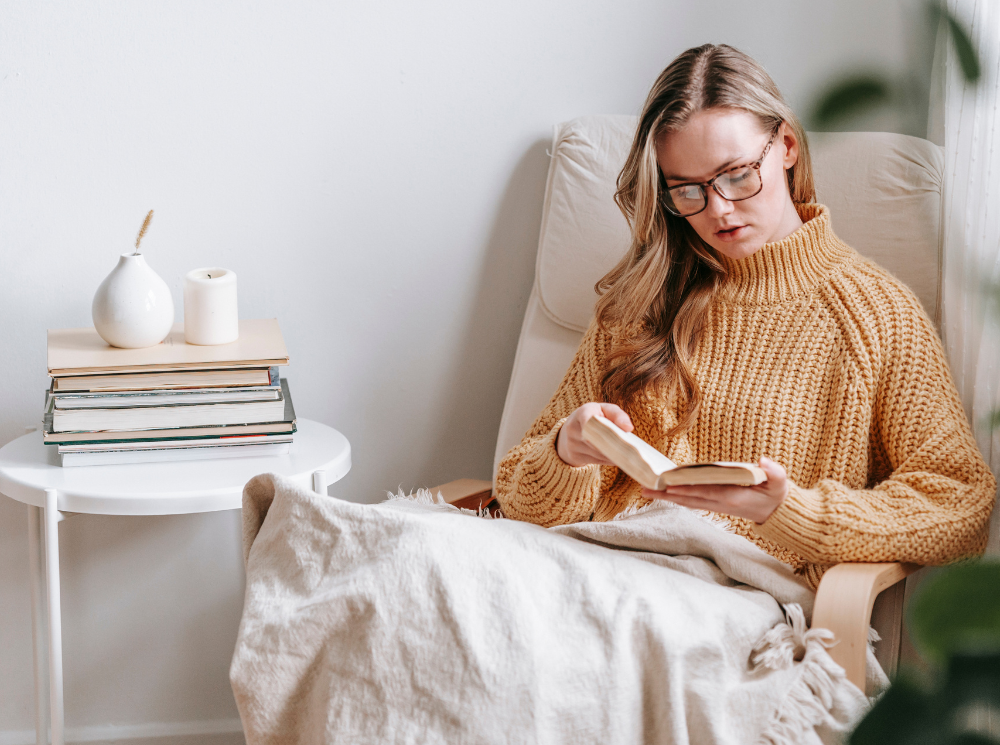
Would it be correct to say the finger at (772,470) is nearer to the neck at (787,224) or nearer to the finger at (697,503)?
the finger at (697,503)

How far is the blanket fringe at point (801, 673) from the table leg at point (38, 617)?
1065 mm

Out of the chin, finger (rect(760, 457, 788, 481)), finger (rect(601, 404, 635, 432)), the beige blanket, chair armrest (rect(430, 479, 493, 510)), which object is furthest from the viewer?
chair armrest (rect(430, 479, 493, 510))

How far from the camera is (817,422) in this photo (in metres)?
1.07

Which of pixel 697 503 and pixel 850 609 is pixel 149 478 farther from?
pixel 850 609

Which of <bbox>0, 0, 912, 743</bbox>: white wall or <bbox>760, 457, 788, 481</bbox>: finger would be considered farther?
<bbox>0, 0, 912, 743</bbox>: white wall

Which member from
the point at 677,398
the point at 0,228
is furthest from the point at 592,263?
the point at 0,228

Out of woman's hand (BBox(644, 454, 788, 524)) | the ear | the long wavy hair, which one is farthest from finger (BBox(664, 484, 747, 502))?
the ear

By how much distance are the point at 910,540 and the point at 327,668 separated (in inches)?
23.3

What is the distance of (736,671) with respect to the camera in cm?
80

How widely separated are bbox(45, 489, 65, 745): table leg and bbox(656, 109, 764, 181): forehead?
35.4 inches

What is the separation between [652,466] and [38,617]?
1064 mm

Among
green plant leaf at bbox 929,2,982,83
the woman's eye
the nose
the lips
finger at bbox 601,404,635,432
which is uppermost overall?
green plant leaf at bbox 929,2,982,83

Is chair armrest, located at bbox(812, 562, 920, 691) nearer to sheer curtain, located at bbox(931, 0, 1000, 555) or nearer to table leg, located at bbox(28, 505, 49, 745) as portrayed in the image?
sheer curtain, located at bbox(931, 0, 1000, 555)

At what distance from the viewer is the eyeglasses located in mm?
1062
